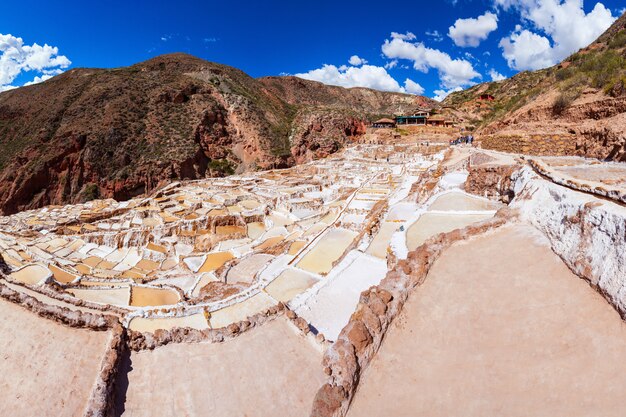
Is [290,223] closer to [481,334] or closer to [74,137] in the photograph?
[481,334]

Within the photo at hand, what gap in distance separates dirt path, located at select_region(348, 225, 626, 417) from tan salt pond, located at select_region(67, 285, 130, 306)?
859 centimetres

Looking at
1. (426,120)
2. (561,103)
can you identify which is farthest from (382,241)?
(426,120)

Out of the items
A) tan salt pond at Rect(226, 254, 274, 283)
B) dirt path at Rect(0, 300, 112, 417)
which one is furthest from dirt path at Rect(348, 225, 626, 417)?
tan salt pond at Rect(226, 254, 274, 283)

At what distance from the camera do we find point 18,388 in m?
4.34

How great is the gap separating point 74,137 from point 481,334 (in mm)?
57352

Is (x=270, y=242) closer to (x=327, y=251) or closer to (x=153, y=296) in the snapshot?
(x=327, y=251)

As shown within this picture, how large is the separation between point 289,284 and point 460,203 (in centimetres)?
587

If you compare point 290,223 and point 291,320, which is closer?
point 291,320

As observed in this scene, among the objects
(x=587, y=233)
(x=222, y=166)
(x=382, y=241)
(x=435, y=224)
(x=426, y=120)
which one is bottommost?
(x=382, y=241)

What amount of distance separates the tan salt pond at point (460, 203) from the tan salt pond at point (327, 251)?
11.8 feet

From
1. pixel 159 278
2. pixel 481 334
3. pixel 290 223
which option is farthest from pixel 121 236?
pixel 481 334

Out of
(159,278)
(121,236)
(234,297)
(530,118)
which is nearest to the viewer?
(234,297)

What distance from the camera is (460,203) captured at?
991 centimetres

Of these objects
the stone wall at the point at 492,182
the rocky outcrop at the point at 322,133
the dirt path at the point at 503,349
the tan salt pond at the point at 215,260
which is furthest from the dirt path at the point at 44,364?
the rocky outcrop at the point at 322,133
